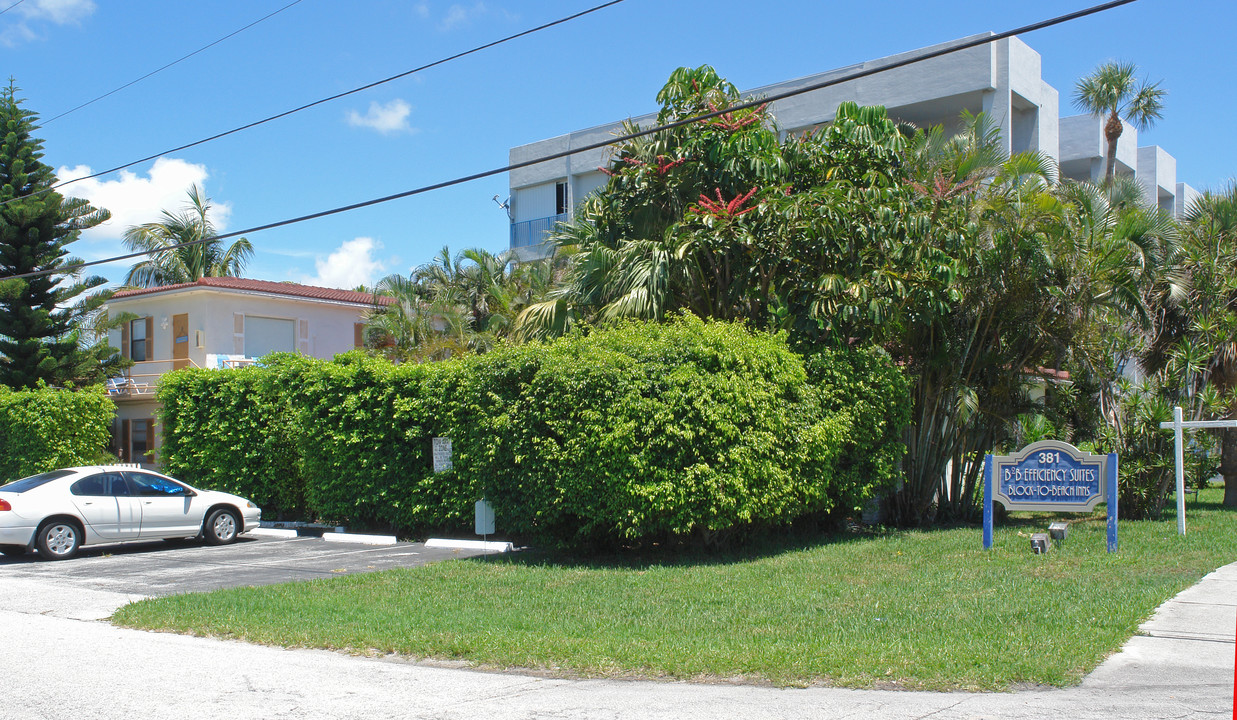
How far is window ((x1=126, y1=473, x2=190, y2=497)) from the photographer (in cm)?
1642

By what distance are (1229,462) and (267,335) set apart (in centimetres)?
2705

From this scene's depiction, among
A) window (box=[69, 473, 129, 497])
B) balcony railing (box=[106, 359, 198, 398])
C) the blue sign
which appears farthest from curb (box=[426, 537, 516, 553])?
balcony railing (box=[106, 359, 198, 398])

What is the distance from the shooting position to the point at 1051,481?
553 inches

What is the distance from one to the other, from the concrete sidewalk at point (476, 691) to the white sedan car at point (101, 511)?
7.22 m

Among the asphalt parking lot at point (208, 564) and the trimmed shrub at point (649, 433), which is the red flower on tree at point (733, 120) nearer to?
the trimmed shrub at point (649, 433)

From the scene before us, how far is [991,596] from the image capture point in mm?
10289

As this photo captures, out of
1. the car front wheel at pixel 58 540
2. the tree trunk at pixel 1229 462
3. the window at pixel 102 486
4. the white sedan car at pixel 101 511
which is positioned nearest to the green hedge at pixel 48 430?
the white sedan car at pixel 101 511

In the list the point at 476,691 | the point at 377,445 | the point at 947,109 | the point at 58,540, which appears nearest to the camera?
the point at 476,691

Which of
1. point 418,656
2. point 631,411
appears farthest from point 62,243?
point 418,656

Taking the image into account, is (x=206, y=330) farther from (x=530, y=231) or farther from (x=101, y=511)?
(x=101, y=511)

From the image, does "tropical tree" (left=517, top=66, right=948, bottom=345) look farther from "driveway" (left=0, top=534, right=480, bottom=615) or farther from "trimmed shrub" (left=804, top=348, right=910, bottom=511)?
"driveway" (left=0, top=534, right=480, bottom=615)

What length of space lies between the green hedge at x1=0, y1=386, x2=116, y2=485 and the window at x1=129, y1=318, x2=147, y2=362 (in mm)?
6482

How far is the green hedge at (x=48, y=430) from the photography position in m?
24.6

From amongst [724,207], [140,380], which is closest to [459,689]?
[724,207]
